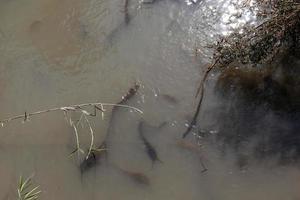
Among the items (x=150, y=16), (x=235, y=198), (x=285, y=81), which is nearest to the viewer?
(x=235, y=198)

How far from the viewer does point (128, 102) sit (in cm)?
489

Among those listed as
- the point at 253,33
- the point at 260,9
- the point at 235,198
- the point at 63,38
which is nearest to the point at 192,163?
the point at 235,198

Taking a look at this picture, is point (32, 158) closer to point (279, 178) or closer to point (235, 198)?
point (235, 198)

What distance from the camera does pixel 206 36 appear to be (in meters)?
5.10

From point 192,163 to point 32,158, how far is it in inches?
59.0

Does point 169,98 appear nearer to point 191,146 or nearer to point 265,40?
point 191,146

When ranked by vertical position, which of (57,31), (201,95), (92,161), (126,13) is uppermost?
(126,13)

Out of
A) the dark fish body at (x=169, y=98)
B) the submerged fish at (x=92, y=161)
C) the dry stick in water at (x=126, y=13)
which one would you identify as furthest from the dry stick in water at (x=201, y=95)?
the dry stick in water at (x=126, y=13)

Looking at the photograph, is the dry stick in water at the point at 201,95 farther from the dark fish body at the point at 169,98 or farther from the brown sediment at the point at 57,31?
the brown sediment at the point at 57,31

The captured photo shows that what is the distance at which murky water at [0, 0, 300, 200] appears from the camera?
14.5ft

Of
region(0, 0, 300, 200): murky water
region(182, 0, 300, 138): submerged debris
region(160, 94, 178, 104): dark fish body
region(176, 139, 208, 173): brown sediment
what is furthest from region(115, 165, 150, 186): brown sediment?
region(160, 94, 178, 104): dark fish body

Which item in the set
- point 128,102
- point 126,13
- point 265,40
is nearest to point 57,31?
point 126,13

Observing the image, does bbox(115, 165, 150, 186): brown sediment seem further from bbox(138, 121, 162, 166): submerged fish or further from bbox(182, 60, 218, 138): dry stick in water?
bbox(182, 60, 218, 138): dry stick in water

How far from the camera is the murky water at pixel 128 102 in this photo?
14.5ft
